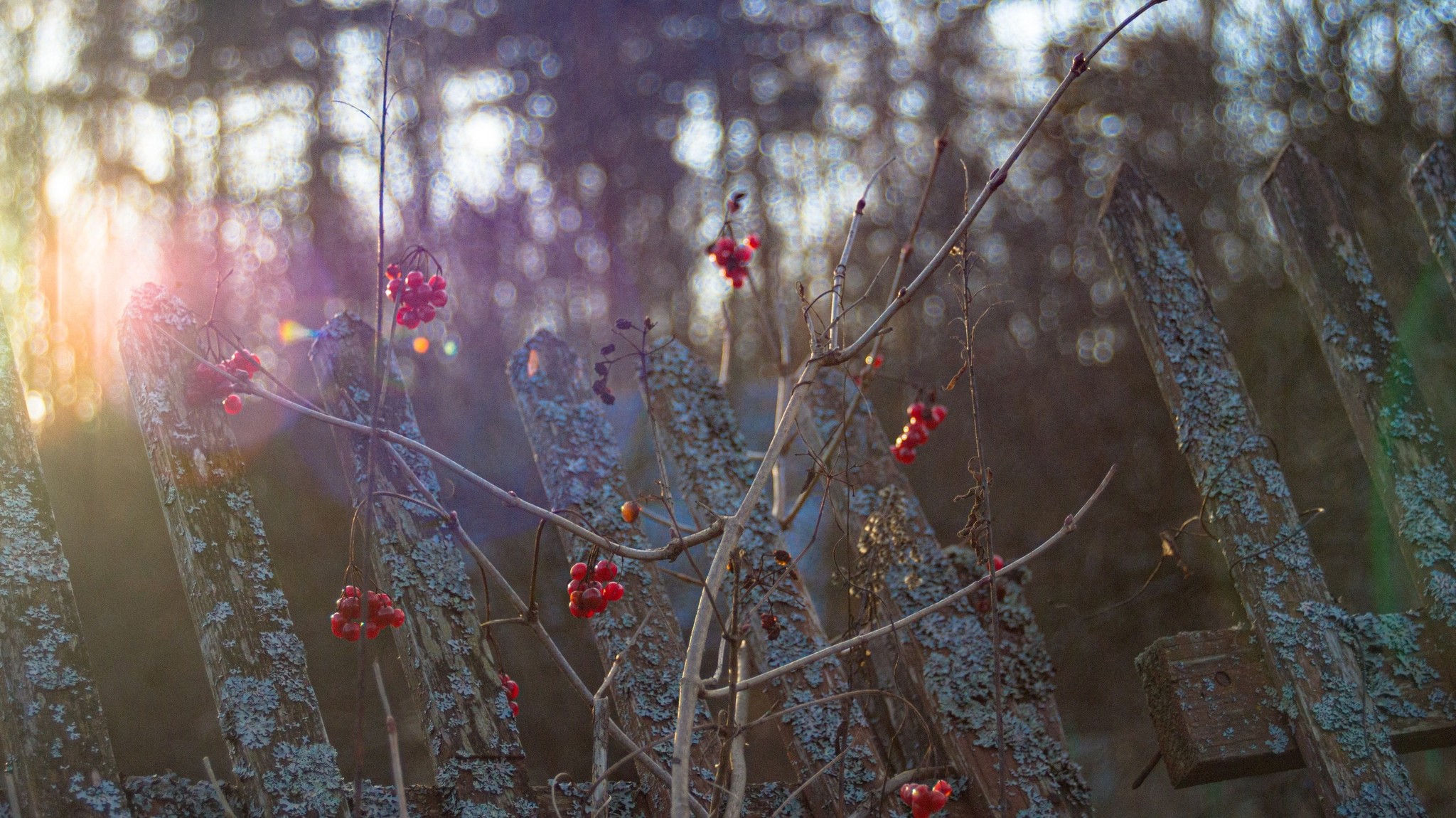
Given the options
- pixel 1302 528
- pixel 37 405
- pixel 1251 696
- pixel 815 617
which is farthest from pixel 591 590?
pixel 37 405

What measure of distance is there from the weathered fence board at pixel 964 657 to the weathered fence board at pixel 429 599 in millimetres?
653

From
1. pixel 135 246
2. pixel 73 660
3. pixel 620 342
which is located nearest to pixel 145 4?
pixel 135 246

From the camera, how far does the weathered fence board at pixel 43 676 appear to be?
1295 millimetres

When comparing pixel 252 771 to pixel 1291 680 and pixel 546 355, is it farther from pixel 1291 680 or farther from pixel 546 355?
pixel 1291 680

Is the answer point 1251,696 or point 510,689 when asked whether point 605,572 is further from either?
point 1251,696

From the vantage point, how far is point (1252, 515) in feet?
5.80

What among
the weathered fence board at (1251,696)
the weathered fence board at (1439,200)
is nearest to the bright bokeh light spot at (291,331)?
the weathered fence board at (1251,696)

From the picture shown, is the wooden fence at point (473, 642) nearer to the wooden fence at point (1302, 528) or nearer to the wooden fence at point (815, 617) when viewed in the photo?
the wooden fence at point (815, 617)

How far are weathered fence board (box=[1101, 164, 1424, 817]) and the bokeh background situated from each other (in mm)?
1616

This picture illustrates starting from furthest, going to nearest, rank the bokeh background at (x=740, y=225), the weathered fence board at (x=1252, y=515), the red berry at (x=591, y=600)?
the bokeh background at (x=740, y=225) < the weathered fence board at (x=1252, y=515) < the red berry at (x=591, y=600)

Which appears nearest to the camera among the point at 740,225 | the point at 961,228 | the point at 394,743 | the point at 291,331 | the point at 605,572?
the point at 394,743

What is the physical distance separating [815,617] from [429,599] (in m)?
0.69

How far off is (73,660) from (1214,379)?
191 cm

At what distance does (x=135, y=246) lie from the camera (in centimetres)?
472
